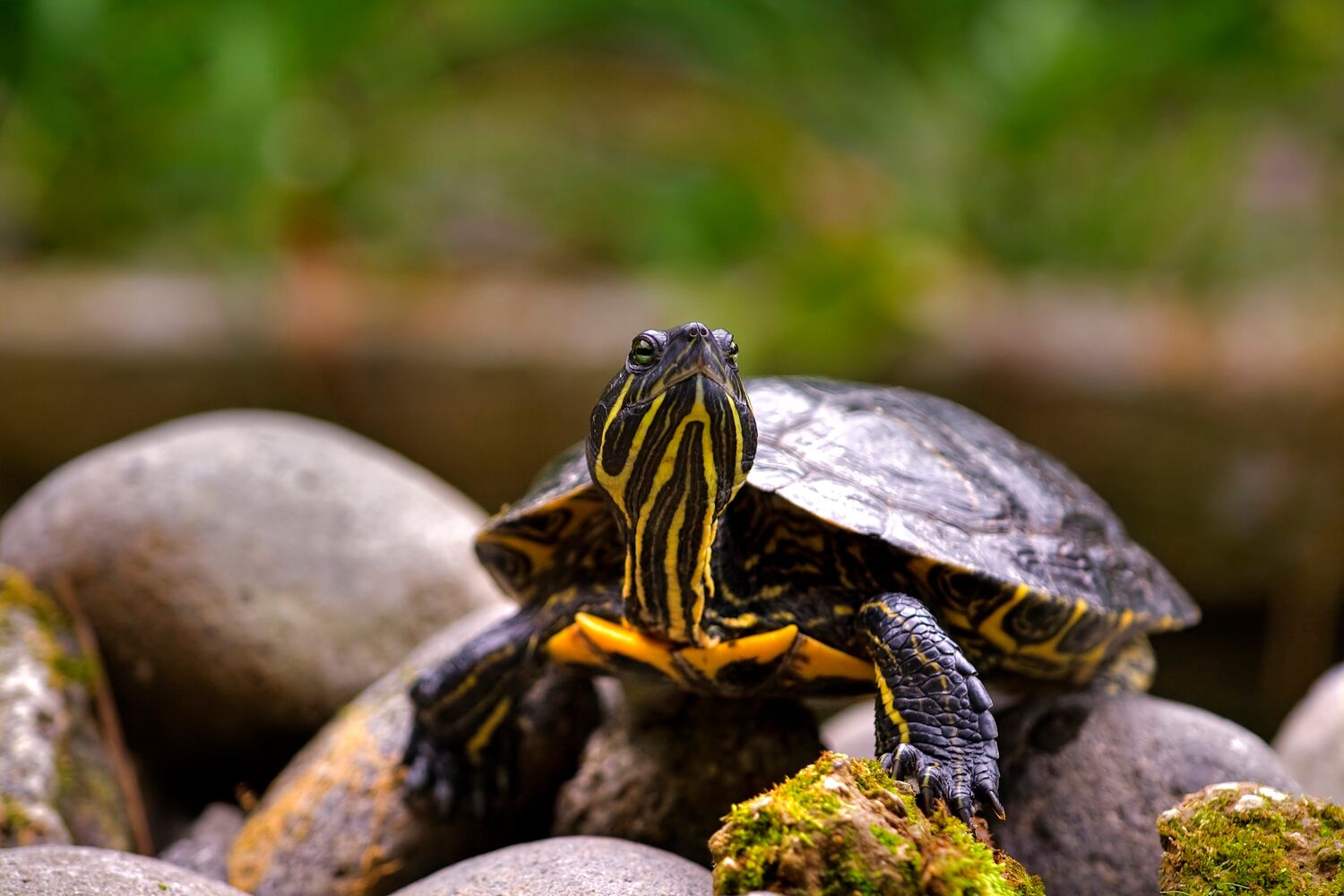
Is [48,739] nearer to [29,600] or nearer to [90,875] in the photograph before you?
[29,600]

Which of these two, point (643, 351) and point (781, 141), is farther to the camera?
point (781, 141)

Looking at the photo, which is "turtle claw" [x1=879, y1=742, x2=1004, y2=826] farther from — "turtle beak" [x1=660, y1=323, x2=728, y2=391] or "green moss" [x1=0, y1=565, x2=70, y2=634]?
"green moss" [x1=0, y1=565, x2=70, y2=634]

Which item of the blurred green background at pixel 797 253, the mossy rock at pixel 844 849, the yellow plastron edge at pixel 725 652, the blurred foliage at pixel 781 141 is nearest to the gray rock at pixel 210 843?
the yellow plastron edge at pixel 725 652

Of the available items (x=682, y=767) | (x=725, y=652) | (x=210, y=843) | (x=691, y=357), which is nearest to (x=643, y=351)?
(x=691, y=357)

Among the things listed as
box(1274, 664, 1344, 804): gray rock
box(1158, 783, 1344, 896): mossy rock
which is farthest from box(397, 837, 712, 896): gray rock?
box(1274, 664, 1344, 804): gray rock

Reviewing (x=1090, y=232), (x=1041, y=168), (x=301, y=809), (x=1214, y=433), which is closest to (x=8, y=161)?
(x=301, y=809)

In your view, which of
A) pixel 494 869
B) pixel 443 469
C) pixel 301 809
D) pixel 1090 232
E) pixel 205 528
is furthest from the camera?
pixel 1090 232

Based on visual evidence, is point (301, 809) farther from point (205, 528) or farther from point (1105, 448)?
point (1105, 448)
